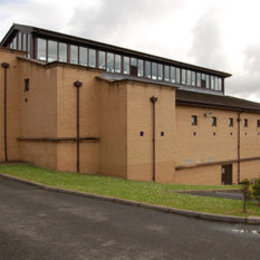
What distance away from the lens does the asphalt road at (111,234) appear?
5274mm

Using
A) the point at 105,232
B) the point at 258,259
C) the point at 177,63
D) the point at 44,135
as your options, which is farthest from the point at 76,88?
the point at 177,63

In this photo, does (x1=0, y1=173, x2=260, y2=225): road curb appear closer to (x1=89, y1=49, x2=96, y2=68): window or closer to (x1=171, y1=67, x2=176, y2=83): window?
(x1=89, y1=49, x2=96, y2=68): window

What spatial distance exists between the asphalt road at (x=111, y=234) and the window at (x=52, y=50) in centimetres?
1750

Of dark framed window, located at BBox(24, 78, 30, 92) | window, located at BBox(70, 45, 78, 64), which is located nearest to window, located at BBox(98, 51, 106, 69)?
window, located at BBox(70, 45, 78, 64)

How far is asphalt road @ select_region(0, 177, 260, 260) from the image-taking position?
17.3ft

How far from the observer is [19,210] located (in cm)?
808

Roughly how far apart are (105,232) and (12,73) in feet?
48.8

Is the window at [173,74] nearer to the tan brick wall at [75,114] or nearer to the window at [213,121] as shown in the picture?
the window at [213,121]

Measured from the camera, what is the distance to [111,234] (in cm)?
627

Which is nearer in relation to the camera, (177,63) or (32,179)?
(32,179)

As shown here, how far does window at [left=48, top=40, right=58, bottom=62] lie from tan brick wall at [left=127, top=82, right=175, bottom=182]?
1079 centimetres

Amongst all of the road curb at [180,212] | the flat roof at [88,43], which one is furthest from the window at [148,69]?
the road curb at [180,212]

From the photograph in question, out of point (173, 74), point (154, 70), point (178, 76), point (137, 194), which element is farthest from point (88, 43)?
point (137, 194)

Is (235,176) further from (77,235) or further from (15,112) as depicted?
(77,235)
